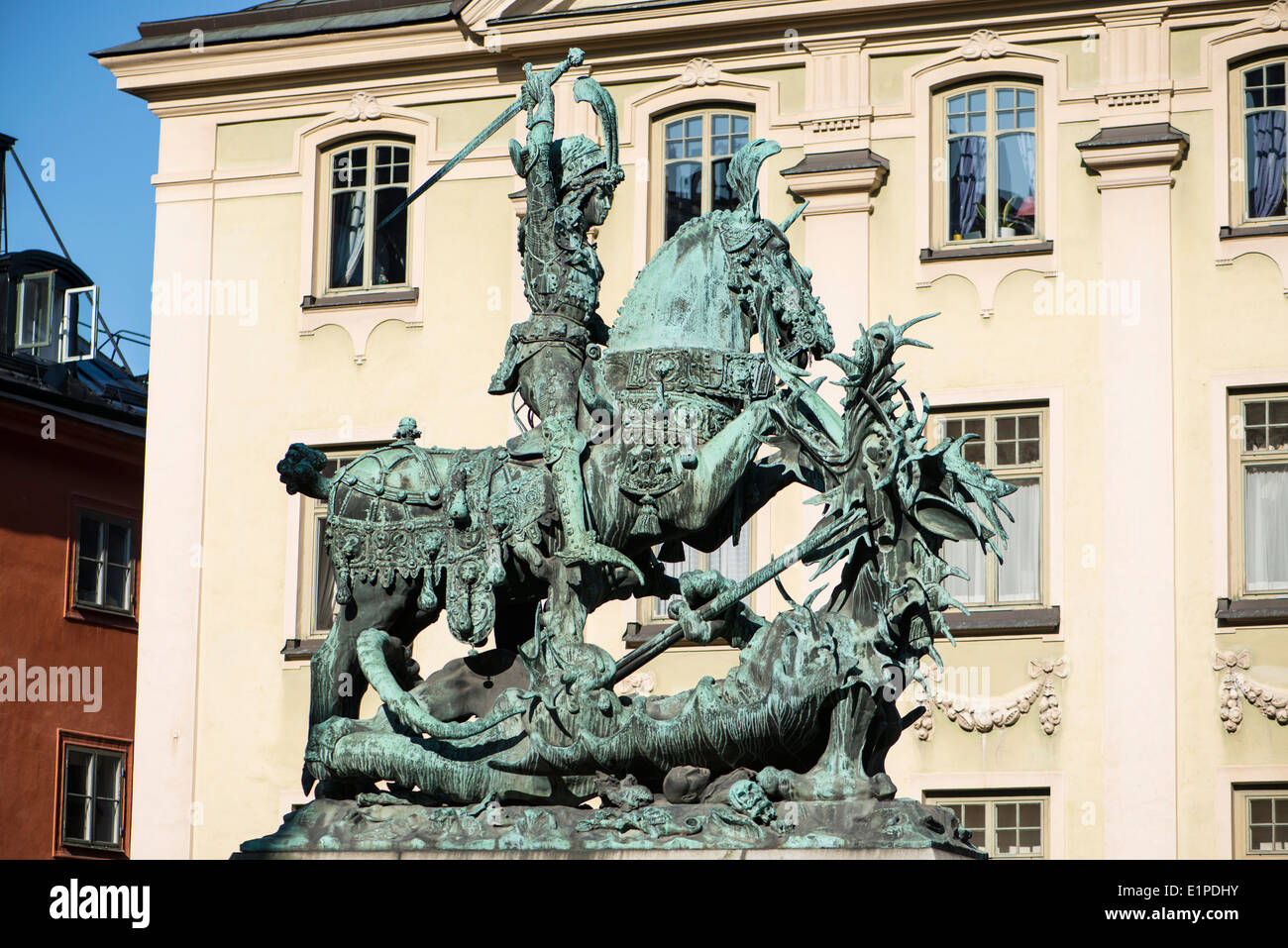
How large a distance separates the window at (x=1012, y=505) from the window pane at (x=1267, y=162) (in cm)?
261

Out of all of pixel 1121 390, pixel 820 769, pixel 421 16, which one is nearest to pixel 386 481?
pixel 820 769

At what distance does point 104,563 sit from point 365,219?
6398mm

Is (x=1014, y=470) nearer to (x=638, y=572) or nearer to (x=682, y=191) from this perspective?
(x=682, y=191)

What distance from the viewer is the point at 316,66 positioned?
24.7 m

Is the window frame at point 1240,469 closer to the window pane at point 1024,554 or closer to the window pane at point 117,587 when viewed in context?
the window pane at point 1024,554

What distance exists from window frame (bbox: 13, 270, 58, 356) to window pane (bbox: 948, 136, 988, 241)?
38.3ft

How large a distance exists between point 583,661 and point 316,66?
1410cm

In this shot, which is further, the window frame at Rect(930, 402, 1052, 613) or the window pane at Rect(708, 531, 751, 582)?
the window pane at Rect(708, 531, 751, 582)

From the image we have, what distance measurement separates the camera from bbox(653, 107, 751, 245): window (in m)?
23.2

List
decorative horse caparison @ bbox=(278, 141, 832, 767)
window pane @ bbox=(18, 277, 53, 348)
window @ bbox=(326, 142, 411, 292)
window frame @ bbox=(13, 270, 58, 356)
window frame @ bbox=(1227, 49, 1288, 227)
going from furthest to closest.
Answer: window pane @ bbox=(18, 277, 53, 348)
window frame @ bbox=(13, 270, 58, 356)
window @ bbox=(326, 142, 411, 292)
window frame @ bbox=(1227, 49, 1288, 227)
decorative horse caparison @ bbox=(278, 141, 832, 767)

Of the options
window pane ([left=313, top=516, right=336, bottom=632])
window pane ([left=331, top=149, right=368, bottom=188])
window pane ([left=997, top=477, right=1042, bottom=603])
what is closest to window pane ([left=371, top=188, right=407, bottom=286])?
window pane ([left=331, top=149, right=368, bottom=188])

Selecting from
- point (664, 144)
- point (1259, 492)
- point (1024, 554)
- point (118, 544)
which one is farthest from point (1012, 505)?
point (118, 544)

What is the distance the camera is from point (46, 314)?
29.2 meters

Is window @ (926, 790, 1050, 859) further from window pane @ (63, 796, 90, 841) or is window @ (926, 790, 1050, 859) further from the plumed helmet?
window pane @ (63, 796, 90, 841)
